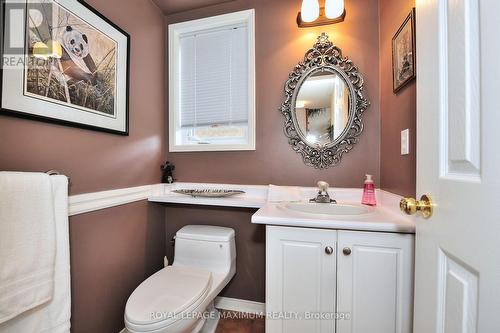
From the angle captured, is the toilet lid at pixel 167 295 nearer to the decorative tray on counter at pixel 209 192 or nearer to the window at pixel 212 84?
the decorative tray on counter at pixel 209 192

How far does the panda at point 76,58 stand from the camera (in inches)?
39.2

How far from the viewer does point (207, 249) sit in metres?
1.42

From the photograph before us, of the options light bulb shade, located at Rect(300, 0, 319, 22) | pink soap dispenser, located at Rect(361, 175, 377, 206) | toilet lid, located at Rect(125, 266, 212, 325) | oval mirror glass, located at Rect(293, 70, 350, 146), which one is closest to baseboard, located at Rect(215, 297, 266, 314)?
toilet lid, located at Rect(125, 266, 212, 325)

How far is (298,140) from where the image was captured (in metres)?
1.48

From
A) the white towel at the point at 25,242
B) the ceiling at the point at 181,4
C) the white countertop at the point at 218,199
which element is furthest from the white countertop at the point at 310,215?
the ceiling at the point at 181,4

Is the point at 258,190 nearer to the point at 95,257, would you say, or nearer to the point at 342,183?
the point at 342,183

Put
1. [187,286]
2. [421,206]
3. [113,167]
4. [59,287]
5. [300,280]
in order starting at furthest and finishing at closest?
1. [113,167]
2. [187,286]
3. [300,280]
4. [59,287]
5. [421,206]

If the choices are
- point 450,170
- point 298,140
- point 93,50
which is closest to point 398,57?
point 298,140

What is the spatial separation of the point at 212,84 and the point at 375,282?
1.65 m

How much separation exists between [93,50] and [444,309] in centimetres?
180

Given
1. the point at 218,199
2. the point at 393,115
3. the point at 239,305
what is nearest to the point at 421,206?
the point at 393,115

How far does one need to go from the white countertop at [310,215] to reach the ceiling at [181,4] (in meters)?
1.43

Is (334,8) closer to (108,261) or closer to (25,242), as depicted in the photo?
(25,242)

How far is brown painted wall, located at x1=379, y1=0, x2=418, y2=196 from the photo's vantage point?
3.21ft
